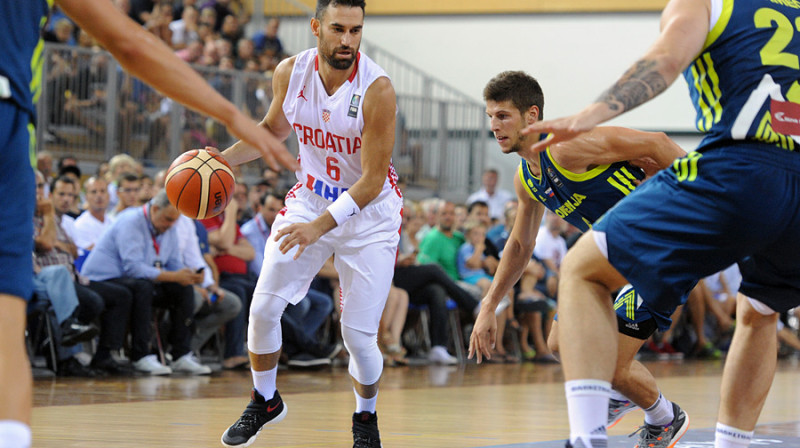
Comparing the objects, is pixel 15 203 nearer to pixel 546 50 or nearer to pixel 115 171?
pixel 115 171

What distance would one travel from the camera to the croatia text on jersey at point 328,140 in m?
5.33

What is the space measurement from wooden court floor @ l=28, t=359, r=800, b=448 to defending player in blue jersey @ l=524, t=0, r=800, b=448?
87.9 inches

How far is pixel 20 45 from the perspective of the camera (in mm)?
2645

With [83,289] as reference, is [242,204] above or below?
above

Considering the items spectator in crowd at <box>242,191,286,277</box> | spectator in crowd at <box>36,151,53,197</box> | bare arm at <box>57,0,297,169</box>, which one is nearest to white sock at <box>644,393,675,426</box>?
bare arm at <box>57,0,297,169</box>

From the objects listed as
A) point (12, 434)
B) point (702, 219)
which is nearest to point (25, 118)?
point (12, 434)

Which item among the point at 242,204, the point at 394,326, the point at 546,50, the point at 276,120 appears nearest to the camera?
the point at 276,120

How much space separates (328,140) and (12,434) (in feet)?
10.1

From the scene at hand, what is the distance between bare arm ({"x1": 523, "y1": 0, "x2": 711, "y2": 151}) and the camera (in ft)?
10.2

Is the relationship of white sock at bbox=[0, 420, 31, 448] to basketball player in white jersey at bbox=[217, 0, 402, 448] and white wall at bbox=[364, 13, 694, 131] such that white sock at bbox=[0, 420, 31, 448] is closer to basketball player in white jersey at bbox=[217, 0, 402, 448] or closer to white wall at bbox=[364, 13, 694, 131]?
basketball player in white jersey at bbox=[217, 0, 402, 448]

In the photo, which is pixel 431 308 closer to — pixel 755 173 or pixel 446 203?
pixel 446 203

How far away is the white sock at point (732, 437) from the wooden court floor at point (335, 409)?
5.31 ft

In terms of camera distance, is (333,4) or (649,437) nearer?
(333,4)

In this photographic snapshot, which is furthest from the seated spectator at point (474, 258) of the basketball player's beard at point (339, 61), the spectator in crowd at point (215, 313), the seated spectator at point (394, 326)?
the basketball player's beard at point (339, 61)
